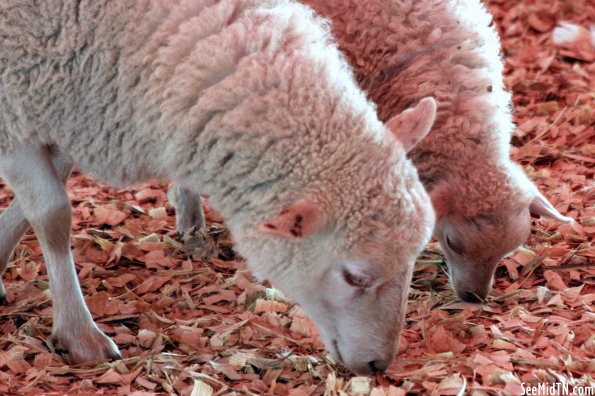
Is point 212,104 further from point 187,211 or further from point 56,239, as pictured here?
point 187,211

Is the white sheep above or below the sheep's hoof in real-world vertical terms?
above

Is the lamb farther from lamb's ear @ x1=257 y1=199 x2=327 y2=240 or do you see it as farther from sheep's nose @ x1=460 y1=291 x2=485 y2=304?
lamb's ear @ x1=257 y1=199 x2=327 y2=240

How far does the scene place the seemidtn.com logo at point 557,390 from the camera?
3.46 m

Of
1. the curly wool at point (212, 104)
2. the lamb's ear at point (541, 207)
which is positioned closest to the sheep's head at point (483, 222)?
the lamb's ear at point (541, 207)

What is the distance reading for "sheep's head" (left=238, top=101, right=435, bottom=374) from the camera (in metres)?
3.23

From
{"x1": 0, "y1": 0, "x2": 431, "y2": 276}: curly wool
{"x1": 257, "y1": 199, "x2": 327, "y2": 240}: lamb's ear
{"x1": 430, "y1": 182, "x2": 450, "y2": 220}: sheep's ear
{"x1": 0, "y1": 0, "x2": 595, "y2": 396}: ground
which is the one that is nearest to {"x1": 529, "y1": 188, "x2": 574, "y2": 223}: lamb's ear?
{"x1": 0, "y1": 0, "x2": 595, "y2": 396}: ground

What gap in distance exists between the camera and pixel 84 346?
3.88m

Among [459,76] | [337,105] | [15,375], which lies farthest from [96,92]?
[459,76]

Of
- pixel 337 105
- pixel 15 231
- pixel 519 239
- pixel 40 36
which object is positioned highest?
pixel 40 36

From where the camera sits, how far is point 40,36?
3533 millimetres

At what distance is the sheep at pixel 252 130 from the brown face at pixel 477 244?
37.1 inches

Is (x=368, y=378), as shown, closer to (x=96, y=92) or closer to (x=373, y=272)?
(x=373, y=272)

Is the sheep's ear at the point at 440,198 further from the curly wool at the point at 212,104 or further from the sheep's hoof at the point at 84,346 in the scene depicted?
the sheep's hoof at the point at 84,346

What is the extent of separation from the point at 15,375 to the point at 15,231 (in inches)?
34.9
